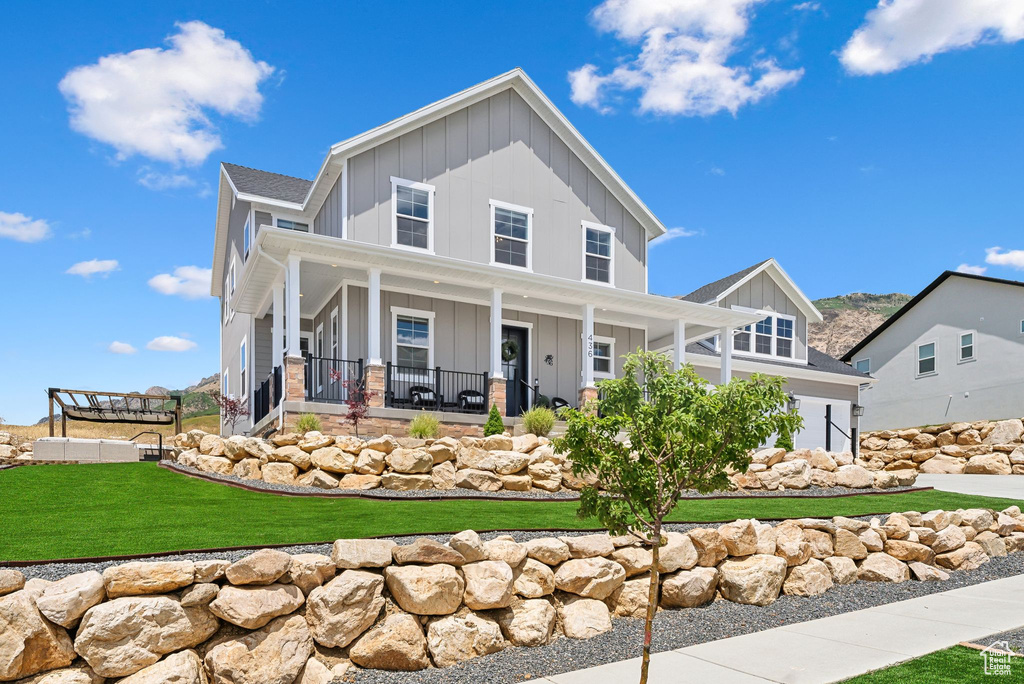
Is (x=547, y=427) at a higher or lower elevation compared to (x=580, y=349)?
lower

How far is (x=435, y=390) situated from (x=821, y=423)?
41.9ft

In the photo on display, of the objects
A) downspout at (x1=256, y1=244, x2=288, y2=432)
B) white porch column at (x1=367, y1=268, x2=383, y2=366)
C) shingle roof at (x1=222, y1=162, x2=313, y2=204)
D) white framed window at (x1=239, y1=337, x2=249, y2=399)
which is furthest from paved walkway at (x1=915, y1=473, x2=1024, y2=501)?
shingle roof at (x1=222, y1=162, x2=313, y2=204)

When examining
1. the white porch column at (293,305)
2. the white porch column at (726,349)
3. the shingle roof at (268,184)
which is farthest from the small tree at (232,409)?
the white porch column at (726,349)

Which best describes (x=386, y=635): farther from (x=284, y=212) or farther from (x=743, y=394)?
(x=284, y=212)

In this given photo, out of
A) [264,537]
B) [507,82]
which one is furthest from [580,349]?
[264,537]

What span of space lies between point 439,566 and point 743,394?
107 inches

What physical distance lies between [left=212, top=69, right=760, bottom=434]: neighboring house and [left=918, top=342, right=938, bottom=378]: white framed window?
9.45m

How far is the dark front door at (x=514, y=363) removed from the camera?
15680mm

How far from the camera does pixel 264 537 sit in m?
5.91

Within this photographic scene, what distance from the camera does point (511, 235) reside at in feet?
51.4

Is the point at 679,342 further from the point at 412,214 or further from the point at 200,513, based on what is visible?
the point at 200,513

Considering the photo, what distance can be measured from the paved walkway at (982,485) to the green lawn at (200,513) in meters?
3.45

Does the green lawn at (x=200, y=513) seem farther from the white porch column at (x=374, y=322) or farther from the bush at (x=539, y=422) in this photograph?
the white porch column at (x=374, y=322)

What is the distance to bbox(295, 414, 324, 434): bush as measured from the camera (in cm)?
1059
